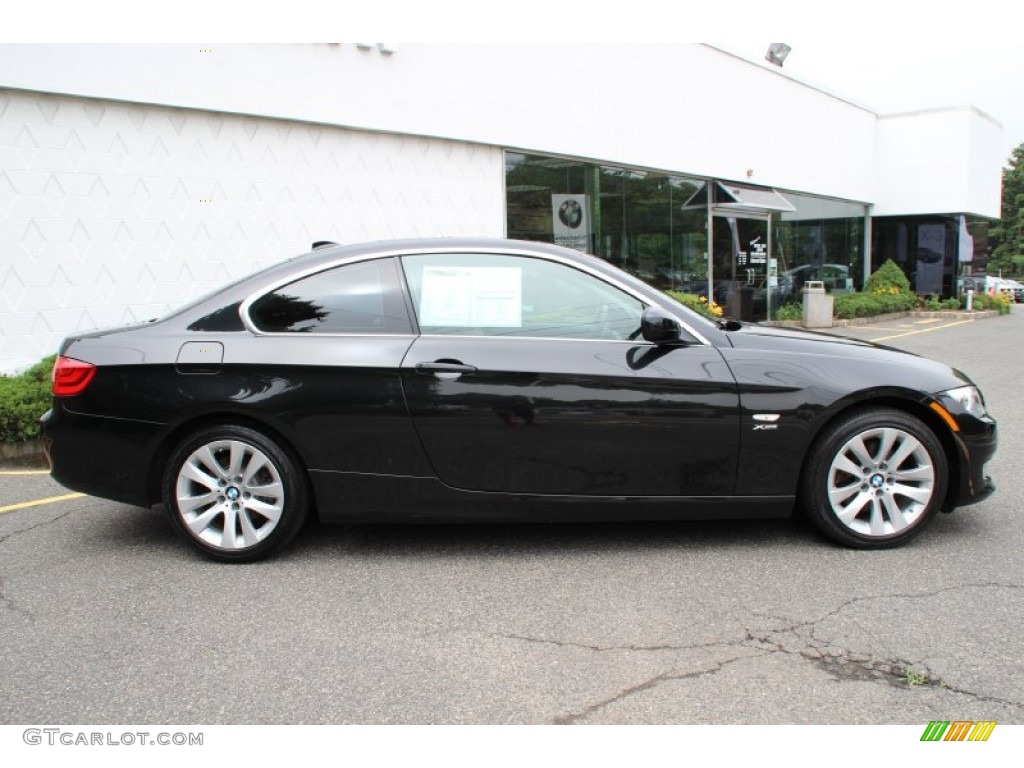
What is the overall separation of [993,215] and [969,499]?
2670cm

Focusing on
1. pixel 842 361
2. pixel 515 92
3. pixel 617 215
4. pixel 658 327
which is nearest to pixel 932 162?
pixel 617 215

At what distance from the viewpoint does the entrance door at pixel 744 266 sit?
1667 cm

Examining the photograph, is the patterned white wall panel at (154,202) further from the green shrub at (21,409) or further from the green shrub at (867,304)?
the green shrub at (867,304)

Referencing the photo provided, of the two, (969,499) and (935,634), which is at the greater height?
(969,499)

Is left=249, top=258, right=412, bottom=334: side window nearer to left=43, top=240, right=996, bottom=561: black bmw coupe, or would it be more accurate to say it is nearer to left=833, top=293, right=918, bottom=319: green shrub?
left=43, top=240, right=996, bottom=561: black bmw coupe

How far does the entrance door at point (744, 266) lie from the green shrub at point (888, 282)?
5.14 m

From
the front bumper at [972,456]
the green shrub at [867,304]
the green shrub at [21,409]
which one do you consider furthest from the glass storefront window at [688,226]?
the front bumper at [972,456]

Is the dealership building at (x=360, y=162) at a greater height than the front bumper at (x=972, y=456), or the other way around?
the dealership building at (x=360, y=162)

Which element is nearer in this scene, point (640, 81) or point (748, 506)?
point (748, 506)

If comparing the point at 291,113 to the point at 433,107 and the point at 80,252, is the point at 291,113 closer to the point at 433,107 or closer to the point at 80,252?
the point at 433,107

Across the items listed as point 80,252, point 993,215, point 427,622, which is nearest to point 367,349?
point 427,622

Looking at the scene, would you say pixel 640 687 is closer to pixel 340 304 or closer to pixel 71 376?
pixel 340 304

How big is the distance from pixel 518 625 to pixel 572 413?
1038mm

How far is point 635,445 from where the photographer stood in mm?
3785
